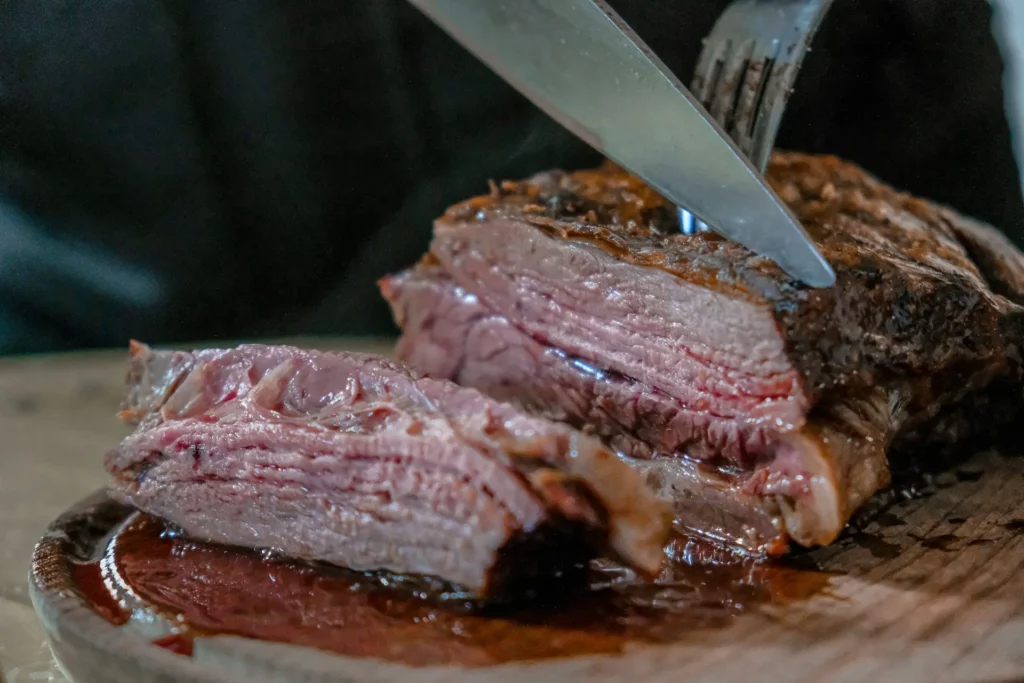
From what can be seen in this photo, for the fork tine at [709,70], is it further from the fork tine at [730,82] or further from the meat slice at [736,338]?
the meat slice at [736,338]

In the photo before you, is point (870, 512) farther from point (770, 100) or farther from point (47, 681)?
point (47, 681)

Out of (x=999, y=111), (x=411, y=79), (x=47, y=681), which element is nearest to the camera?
(x=47, y=681)

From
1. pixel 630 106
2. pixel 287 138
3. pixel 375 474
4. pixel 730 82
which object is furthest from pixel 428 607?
pixel 287 138

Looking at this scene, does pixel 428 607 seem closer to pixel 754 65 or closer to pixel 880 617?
pixel 880 617

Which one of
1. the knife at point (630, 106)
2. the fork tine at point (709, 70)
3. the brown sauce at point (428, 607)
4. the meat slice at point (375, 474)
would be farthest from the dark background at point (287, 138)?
the brown sauce at point (428, 607)

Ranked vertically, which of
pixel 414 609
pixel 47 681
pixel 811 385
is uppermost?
pixel 811 385

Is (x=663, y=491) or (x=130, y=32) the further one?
(x=130, y=32)

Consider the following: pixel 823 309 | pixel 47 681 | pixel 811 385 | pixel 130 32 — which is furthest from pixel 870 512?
pixel 130 32
